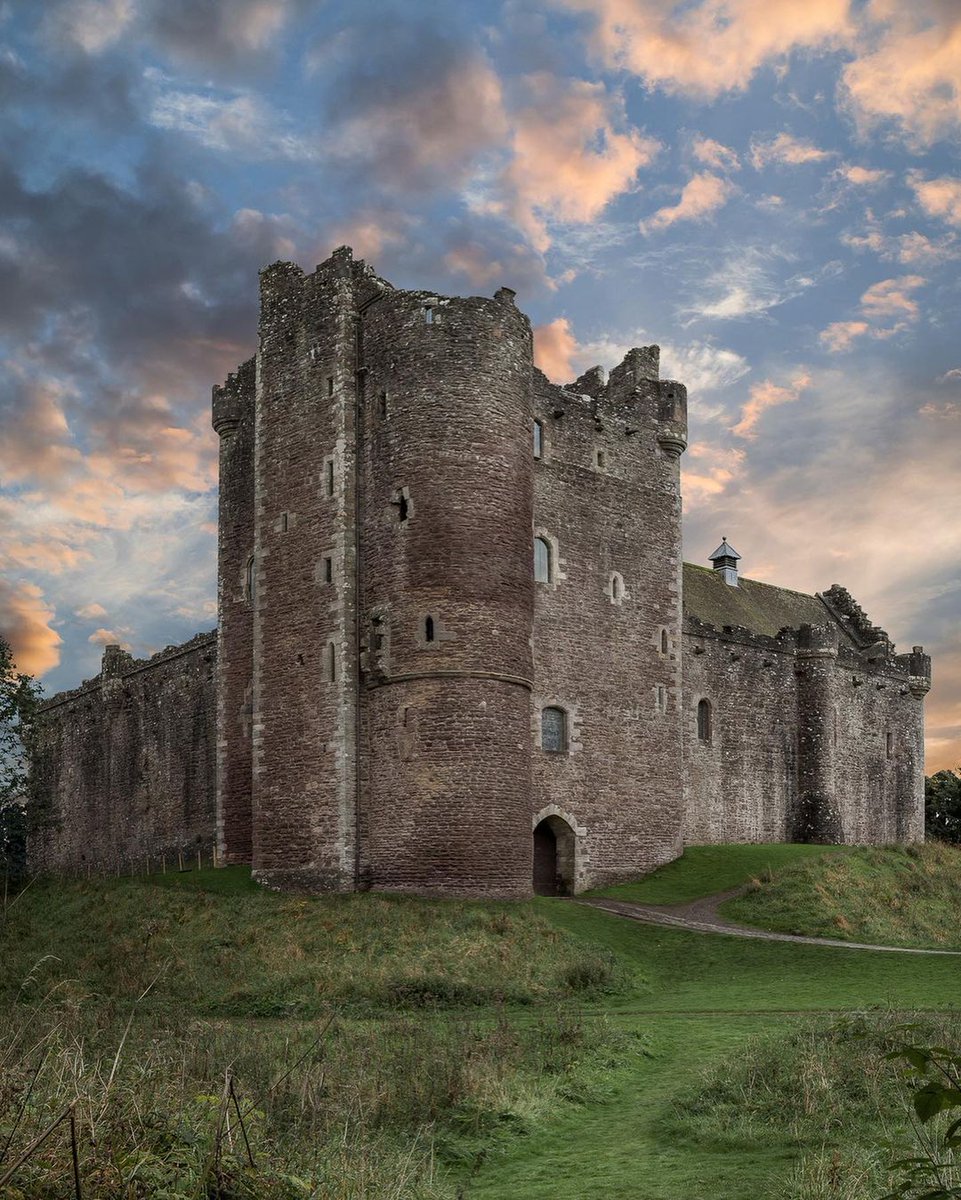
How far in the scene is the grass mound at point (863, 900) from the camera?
2975 cm

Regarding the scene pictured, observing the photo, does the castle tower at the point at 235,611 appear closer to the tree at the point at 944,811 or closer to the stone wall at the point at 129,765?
the stone wall at the point at 129,765

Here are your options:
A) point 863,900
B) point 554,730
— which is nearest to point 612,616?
→ point 554,730

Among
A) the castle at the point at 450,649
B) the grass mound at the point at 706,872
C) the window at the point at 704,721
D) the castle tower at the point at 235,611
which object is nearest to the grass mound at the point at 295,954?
the castle at the point at 450,649

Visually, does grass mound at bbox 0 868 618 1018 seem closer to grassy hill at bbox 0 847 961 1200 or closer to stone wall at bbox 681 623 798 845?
grassy hill at bbox 0 847 961 1200

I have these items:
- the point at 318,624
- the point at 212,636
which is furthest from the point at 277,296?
the point at 212,636

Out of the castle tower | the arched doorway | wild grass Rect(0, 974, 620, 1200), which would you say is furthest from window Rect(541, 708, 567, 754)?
wild grass Rect(0, 974, 620, 1200)

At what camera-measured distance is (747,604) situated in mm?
53562

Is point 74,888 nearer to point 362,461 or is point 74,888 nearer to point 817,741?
point 362,461

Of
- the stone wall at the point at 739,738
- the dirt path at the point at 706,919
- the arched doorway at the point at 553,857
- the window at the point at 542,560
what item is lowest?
the dirt path at the point at 706,919

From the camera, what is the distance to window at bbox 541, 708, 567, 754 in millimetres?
34969

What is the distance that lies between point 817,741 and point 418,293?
2342cm

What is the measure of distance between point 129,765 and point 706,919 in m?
23.6

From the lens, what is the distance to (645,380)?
39.8m

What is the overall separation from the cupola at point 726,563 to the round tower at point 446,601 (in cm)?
2371
